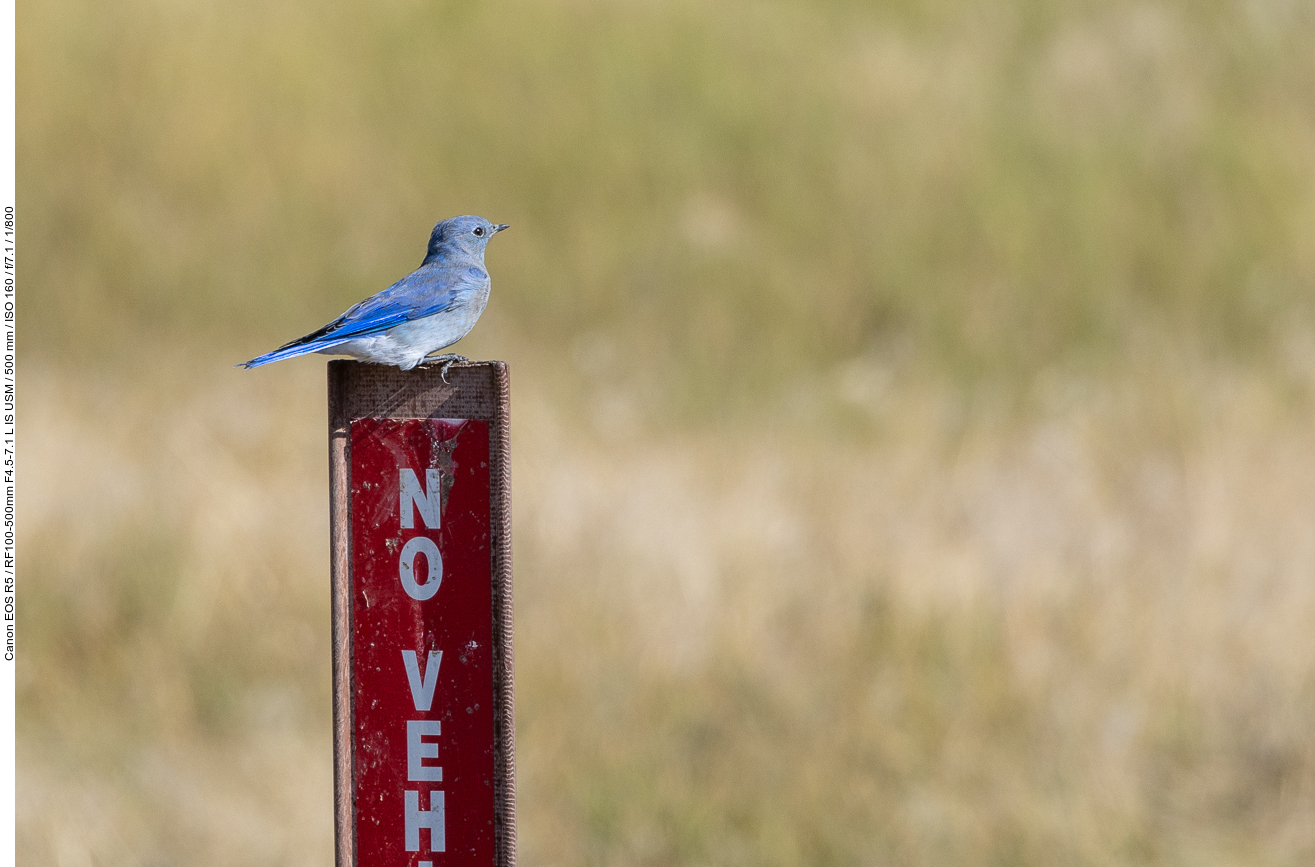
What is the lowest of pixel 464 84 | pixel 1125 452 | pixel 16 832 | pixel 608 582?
pixel 16 832

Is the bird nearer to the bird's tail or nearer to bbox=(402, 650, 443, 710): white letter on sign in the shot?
the bird's tail

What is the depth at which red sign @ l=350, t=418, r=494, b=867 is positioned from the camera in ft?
6.49

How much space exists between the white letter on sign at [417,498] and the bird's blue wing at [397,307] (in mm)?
281

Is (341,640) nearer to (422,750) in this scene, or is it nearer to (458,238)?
(422,750)

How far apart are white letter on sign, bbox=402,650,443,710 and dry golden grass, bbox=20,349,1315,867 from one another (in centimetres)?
205

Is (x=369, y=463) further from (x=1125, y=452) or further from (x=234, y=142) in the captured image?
(x=234, y=142)

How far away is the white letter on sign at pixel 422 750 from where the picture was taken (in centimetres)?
199

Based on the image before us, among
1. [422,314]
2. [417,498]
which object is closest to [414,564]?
[417,498]

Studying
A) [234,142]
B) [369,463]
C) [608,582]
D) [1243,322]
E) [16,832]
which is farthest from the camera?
[234,142]

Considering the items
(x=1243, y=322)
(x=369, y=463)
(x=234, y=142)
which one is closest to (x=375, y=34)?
(x=234, y=142)

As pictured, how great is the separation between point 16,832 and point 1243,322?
8.23m

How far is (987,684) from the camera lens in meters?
4.34

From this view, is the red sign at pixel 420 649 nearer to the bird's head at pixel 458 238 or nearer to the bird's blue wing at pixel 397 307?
the bird's blue wing at pixel 397 307

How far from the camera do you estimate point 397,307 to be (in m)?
2.30
